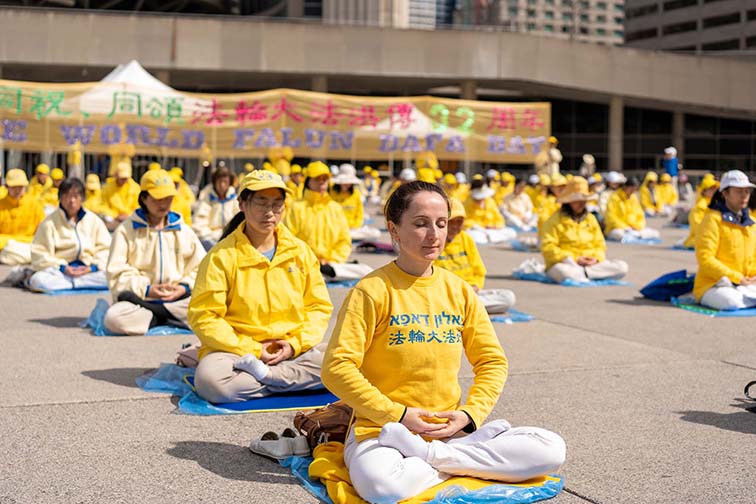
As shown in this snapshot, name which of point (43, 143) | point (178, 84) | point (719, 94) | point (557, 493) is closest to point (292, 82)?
point (178, 84)

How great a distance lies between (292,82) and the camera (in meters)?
46.9

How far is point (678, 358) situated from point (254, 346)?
3.44 m

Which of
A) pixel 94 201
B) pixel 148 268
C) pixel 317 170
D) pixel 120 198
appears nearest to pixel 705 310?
pixel 317 170

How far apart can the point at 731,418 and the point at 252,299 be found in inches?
109

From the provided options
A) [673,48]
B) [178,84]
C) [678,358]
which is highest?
[673,48]

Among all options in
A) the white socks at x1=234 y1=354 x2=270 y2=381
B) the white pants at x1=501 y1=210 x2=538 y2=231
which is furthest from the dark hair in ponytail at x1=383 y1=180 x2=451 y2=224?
the white pants at x1=501 y1=210 x2=538 y2=231

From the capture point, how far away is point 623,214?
2152cm

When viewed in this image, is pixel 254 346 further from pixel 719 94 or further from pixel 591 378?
pixel 719 94

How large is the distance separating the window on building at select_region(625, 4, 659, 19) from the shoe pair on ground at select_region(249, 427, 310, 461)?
10330cm

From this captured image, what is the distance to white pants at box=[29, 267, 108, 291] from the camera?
473 inches

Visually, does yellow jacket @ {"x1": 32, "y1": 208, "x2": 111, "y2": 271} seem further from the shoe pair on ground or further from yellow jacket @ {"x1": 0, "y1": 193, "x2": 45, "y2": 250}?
the shoe pair on ground

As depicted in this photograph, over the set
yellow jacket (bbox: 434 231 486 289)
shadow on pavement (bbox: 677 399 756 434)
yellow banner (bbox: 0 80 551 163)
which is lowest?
shadow on pavement (bbox: 677 399 756 434)

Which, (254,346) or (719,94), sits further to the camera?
(719,94)

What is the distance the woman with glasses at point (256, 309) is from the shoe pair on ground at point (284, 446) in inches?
41.6
